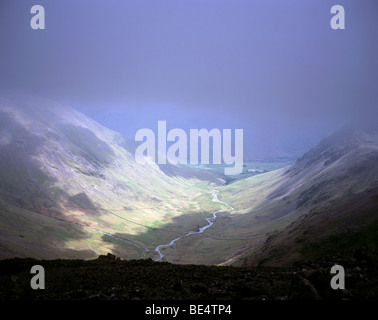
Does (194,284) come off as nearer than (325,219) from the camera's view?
Yes

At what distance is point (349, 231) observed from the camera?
35281 mm

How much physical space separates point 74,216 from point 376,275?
18277 centimetres

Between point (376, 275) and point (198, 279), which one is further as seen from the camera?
point (198, 279)

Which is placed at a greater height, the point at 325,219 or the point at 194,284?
the point at 325,219

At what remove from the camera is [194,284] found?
1866 cm

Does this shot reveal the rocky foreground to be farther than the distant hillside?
No

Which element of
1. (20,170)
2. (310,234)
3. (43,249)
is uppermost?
(20,170)

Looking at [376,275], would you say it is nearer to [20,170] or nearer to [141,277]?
[141,277]

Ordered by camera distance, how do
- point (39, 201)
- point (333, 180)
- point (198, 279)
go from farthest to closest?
point (39, 201), point (333, 180), point (198, 279)

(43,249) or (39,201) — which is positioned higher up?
(39,201)

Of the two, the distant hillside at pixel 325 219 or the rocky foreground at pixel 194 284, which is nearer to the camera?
the rocky foreground at pixel 194 284

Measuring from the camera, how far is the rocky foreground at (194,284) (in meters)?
15.3

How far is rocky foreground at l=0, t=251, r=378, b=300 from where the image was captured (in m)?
15.3
